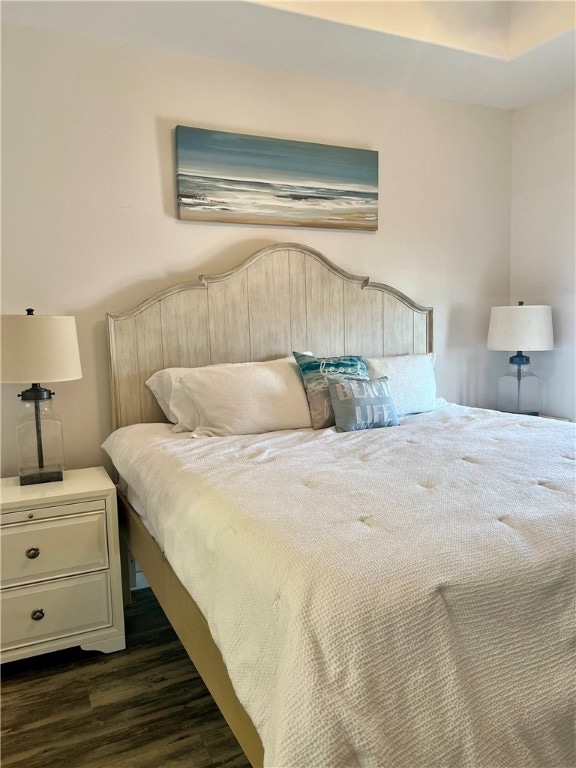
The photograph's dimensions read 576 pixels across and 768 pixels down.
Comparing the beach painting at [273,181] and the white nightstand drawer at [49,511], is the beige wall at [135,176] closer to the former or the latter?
the beach painting at [273,181]

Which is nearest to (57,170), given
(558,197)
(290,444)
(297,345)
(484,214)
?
(297,345)

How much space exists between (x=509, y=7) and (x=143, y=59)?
181 cm

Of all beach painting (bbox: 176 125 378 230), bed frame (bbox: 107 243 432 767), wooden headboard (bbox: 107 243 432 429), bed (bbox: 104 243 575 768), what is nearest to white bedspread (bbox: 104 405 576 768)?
bed (bbox: 104 243 575 768)

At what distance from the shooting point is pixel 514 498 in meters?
1.48

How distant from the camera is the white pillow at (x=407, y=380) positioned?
9.21 ft

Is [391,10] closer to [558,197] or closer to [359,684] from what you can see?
[558,197]

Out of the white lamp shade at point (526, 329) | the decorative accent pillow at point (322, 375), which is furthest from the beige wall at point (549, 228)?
the decorative accent pillow at point (322, 375)

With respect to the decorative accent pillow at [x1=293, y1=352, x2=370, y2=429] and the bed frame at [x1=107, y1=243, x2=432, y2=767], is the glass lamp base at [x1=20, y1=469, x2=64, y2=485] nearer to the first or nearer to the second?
the bed frame at [x1=107, y1=243, x2=432, y2=767]

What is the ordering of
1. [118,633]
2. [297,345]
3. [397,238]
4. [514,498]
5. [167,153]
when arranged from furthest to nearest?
[397,238]
[297,345]
[167,153]
[118,633]
[514,498]

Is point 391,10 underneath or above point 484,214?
above

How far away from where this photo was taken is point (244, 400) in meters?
2.43

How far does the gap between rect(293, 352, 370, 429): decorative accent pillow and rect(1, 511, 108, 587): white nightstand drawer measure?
3.20ft

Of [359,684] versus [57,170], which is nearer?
[359,684]

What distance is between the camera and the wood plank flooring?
1609mm
